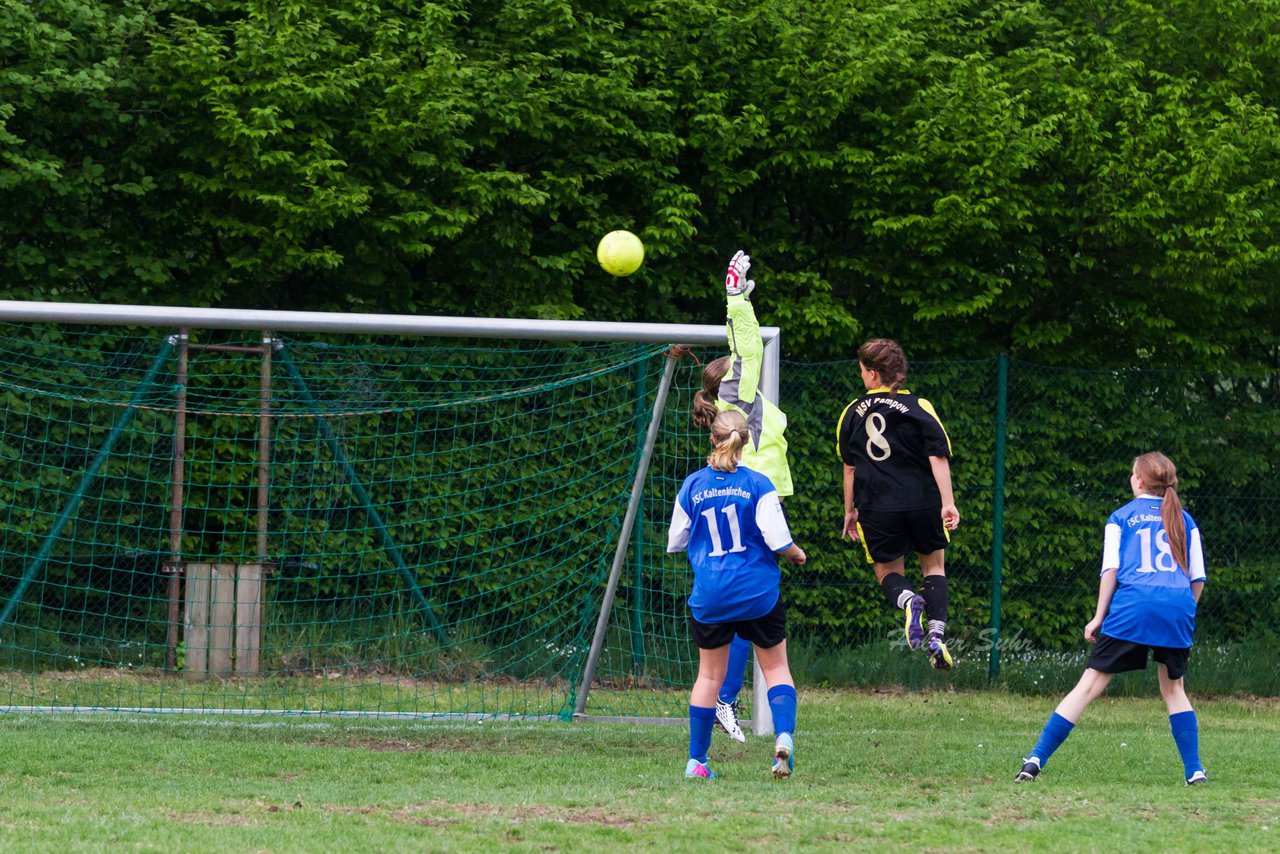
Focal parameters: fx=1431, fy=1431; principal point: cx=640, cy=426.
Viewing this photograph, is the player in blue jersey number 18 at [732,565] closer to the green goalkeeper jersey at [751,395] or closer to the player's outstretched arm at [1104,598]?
the green goalkeeper jersey at [751,395]

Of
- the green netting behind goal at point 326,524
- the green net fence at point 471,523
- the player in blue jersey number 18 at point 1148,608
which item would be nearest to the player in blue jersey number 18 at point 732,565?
the player in blue jersey number 18 at point 1148,608

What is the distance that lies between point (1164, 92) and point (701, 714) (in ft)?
22.6

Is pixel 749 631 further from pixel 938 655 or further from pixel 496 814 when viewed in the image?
pixel 496 814

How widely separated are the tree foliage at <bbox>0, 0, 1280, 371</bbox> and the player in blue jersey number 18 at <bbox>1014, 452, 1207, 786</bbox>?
4.48 meters

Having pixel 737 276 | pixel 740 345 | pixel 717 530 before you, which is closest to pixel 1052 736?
pixel 717 530

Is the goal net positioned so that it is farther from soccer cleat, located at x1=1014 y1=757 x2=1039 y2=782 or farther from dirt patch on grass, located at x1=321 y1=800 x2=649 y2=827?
dirt patch on grass, located at x1=321 y1=800 x2=649 y2=827

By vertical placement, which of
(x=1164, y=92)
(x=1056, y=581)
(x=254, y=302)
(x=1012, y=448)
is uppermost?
(x=1164, y=92)

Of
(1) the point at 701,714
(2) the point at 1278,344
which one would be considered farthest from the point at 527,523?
(2) the point at 1278,344

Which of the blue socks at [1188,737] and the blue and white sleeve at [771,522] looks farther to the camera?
the blue socks at [1188,737]

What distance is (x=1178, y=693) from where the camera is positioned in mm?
6320

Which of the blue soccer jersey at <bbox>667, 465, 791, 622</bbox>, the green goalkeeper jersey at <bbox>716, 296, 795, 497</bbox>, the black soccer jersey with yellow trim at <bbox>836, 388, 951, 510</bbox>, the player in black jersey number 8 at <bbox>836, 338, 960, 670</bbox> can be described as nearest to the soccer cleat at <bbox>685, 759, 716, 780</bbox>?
the blue soccer jersey at <bbox>667, 465, 791, 622</bbox>

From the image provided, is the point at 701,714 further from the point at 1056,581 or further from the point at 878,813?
the point at 1056,581

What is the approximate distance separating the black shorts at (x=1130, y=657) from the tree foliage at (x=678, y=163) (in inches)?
183

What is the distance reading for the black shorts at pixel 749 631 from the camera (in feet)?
19.8
